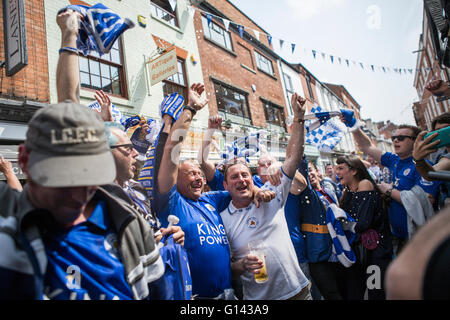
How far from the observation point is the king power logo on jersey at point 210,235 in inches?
73.0

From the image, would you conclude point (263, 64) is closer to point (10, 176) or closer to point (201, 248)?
point (201, 248)

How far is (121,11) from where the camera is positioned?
23.5 feet

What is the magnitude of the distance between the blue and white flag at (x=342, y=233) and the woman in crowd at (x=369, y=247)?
0.22 feet

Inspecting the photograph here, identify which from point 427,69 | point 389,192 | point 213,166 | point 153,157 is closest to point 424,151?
point 389,192

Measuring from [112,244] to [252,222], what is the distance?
1.32 meters

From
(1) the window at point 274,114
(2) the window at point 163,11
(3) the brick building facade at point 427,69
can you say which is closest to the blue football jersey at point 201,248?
(2) the window at point 163,11

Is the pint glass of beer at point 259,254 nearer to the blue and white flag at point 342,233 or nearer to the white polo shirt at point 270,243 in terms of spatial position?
the white polo shirt at point 270,243

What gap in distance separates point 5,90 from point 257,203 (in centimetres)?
556

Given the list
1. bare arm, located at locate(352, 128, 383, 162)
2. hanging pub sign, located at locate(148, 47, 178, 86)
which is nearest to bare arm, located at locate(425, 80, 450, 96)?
bare arm, located at locate(352, 128, 383, 162)

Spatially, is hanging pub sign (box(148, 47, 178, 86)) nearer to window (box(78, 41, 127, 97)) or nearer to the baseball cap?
window (box(78, 41, 127, 97))
